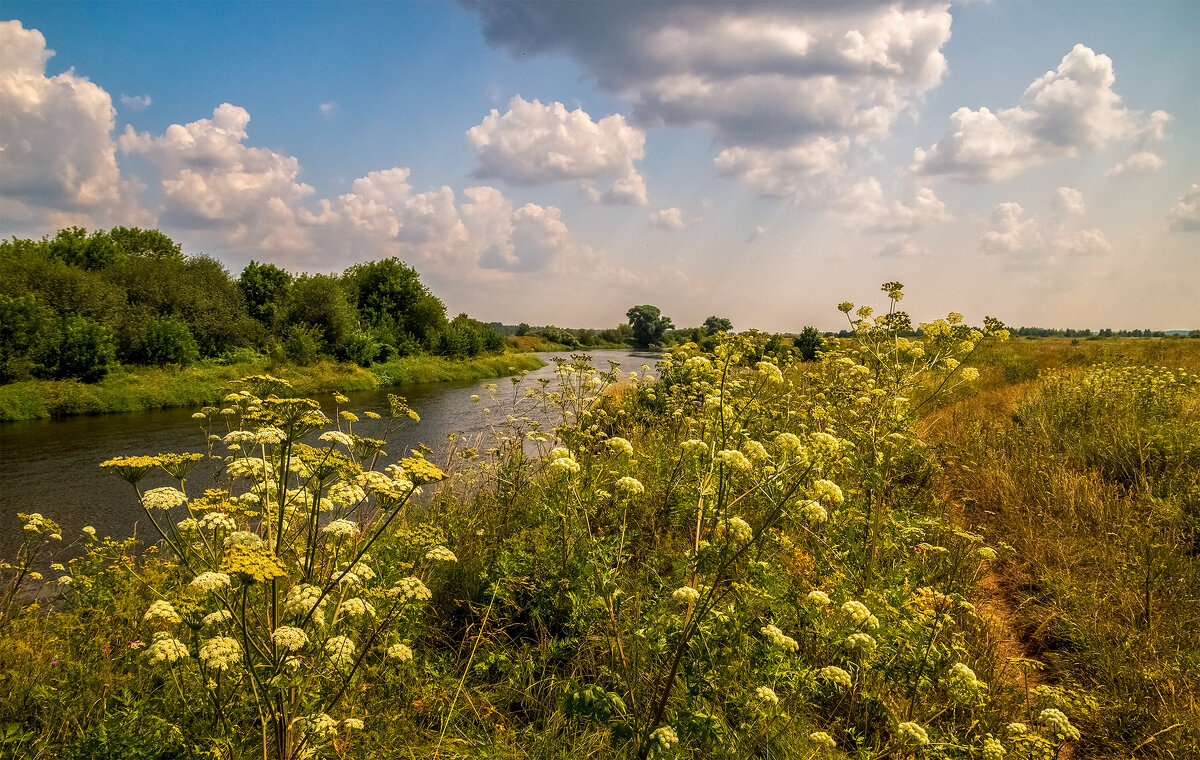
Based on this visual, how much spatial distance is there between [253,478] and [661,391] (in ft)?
28.9

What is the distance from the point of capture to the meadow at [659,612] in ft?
8.33

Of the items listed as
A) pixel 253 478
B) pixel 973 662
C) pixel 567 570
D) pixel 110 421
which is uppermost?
pixel 253 478

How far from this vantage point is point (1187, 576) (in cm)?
442

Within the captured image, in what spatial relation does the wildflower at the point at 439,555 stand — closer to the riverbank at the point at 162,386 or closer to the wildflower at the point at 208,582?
the wildflower at the point at 208,582

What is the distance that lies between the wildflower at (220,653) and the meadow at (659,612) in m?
0.01

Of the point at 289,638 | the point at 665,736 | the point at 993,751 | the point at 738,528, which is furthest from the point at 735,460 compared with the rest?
the point at 289,638

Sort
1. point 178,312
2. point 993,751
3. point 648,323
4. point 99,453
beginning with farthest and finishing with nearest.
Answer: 1. point 648,323
2. point 178,312
3. point 99,453
4. point 993,751

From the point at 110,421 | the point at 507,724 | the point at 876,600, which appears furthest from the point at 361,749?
the point at 110,421

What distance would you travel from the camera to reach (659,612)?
2.96m

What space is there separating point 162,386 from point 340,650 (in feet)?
103

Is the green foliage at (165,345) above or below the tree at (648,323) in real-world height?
below

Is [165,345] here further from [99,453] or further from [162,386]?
[99,453]

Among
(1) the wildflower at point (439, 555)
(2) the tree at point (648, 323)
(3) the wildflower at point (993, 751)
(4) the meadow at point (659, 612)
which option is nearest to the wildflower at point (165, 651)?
(4) the meadow at point (659, 612)

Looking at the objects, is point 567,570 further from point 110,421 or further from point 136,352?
point 136,352
